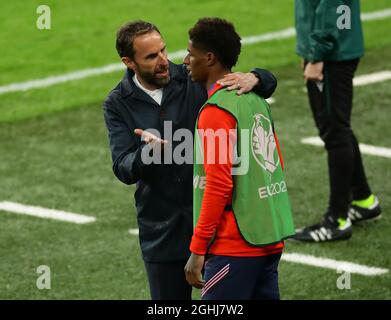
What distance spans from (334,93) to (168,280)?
322 cm

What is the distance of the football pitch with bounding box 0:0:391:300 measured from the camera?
370 inches

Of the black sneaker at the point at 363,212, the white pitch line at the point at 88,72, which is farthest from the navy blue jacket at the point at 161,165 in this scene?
the white pitch line at the point at 88,72

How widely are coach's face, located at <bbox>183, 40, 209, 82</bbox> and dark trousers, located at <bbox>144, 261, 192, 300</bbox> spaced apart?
42.7 inches

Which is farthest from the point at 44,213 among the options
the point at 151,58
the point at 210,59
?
the point at 210,59

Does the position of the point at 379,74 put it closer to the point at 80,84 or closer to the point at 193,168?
the point at 80,84

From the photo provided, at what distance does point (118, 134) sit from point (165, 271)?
0.78 m

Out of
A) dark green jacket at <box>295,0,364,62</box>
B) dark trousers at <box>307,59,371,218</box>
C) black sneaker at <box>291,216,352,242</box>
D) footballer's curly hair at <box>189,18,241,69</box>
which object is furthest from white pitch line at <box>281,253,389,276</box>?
footballer's curly hair at <box>189,18,241,69</box>

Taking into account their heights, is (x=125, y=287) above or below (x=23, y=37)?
above

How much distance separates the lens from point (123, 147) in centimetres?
702

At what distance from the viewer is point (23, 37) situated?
57.0 feet

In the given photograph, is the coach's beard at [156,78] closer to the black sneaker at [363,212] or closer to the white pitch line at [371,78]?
the black sneaker at [363,212]

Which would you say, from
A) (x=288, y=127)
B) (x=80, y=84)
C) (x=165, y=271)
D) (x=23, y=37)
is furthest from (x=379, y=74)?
(x=165, y=271)

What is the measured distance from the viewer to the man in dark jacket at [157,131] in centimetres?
704

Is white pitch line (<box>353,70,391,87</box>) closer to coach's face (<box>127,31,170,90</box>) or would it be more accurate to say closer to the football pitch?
the football pitch
